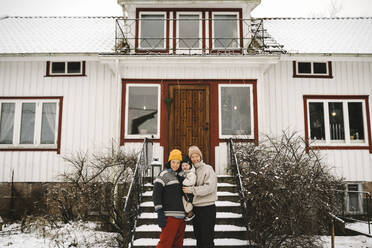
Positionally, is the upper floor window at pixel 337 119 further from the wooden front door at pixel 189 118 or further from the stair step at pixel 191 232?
the stair step at pixel 191 232

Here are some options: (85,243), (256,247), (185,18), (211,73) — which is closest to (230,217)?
(256,247)

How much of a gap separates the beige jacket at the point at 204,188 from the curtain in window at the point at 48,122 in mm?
6771

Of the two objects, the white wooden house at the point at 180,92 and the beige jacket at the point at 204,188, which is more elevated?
the white wooden house at the point at 180,92

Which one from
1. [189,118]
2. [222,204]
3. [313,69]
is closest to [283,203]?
[222,204]

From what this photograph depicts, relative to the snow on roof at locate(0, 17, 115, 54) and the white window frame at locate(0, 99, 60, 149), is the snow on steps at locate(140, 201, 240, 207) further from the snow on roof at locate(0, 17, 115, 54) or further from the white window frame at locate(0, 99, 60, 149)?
the snow on roof at locate(0, 17, 115, 54)

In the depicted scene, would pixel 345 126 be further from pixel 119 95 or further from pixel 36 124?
pixel 36 124

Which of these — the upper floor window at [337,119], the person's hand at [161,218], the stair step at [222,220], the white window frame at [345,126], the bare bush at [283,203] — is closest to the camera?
the person's hand at [161,218]

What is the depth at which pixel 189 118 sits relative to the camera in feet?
31.2

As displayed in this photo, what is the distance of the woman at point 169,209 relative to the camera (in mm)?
4570

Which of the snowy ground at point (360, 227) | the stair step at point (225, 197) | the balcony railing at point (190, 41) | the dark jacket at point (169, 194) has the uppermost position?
the balcony railing at point (190, 41)

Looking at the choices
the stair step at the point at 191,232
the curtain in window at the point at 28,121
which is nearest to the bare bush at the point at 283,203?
the stair step at the point at 191,232

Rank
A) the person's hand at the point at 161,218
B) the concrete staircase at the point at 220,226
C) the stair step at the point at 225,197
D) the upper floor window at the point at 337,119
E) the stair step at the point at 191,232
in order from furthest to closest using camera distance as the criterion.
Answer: the upper floor window at the point at 337,119, the stair step at the point at 225,197, the stair step at the point at 191,232, the concrete staircase at the point at 220,226, the person's hand at the point at 161,218

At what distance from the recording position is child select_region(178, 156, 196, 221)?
471 cm

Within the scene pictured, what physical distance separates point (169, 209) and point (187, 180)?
54cm
